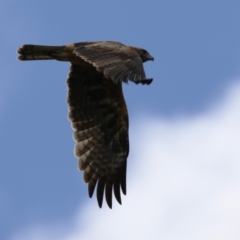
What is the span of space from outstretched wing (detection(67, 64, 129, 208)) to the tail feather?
32.4 inches

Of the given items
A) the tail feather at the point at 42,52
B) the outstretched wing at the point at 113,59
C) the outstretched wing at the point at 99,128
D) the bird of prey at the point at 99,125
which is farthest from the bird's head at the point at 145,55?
the outstretched wing at the point at 113,59

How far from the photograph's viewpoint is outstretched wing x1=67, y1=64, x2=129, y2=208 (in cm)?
1505

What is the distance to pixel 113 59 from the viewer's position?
1275cm

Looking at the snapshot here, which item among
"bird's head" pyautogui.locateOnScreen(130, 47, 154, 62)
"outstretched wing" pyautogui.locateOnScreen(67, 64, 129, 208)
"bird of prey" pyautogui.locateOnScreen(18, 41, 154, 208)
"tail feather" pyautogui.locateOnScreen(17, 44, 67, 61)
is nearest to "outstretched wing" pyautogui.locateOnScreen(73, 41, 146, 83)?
"tail feather" pyautogui.locateOnScreen(17, 44, 67, 61)

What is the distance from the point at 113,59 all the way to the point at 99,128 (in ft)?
9.54

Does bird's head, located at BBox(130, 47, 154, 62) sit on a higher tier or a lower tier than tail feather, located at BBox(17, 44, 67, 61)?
lower

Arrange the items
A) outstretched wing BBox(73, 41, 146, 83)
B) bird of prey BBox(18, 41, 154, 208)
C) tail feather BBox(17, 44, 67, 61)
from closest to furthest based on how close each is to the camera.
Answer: outstretched wing BBox(73, 41, 146, 83)
tail feather BBox(17, 44, 67, 61)
bird of prey BBox(18, 41, 154, 208)

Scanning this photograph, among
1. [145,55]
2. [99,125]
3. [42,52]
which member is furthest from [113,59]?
[99,125]

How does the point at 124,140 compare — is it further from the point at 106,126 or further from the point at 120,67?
the point at 120,67

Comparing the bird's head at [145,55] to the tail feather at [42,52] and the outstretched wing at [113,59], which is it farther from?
the outstretched wing at [113,59]

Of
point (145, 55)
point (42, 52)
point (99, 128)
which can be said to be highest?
point (42, 52)

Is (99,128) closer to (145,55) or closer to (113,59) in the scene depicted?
(145,55)

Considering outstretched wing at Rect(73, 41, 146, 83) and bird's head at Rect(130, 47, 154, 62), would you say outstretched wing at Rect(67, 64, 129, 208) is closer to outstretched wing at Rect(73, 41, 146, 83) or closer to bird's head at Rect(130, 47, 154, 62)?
bird's head at Rect(130, 47, 154, 62)

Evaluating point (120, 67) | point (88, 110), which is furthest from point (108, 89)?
point (120, 67)
